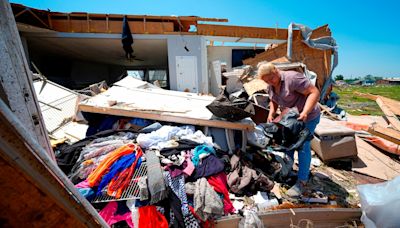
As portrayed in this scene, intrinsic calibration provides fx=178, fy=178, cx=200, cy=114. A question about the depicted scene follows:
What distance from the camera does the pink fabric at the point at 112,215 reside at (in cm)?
186

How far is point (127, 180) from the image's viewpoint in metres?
2.06

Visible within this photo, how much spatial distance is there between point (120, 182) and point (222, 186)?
47.7 inches

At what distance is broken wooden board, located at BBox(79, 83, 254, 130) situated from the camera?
9.75ft

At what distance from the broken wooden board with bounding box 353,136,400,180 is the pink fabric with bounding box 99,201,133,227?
3640 millimetres

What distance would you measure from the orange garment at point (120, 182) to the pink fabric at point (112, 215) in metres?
0.12

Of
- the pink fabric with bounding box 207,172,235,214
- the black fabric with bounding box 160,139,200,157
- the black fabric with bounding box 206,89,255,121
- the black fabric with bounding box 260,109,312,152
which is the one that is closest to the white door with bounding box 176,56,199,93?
the black fabric with bounding box 206,89,255,121

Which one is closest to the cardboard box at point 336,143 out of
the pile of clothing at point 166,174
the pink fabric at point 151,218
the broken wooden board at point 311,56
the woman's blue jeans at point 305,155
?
the pile of clothing at point 166,174

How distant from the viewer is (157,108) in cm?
338

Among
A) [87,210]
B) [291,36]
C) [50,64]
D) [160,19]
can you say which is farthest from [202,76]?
[50,64]

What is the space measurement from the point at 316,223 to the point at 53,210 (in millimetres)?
2618

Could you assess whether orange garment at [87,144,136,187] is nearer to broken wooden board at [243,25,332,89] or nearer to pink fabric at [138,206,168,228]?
pink fabric at [138,206,168,228]

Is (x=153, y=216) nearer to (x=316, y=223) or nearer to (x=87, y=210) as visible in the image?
(x=87, y=210)

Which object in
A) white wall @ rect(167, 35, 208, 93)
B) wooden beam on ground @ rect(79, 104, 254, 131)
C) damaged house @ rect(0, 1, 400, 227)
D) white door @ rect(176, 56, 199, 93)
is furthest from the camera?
white door @ rect(176, 56, 199, 93)

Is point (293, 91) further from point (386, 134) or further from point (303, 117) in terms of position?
point (386, 134)
